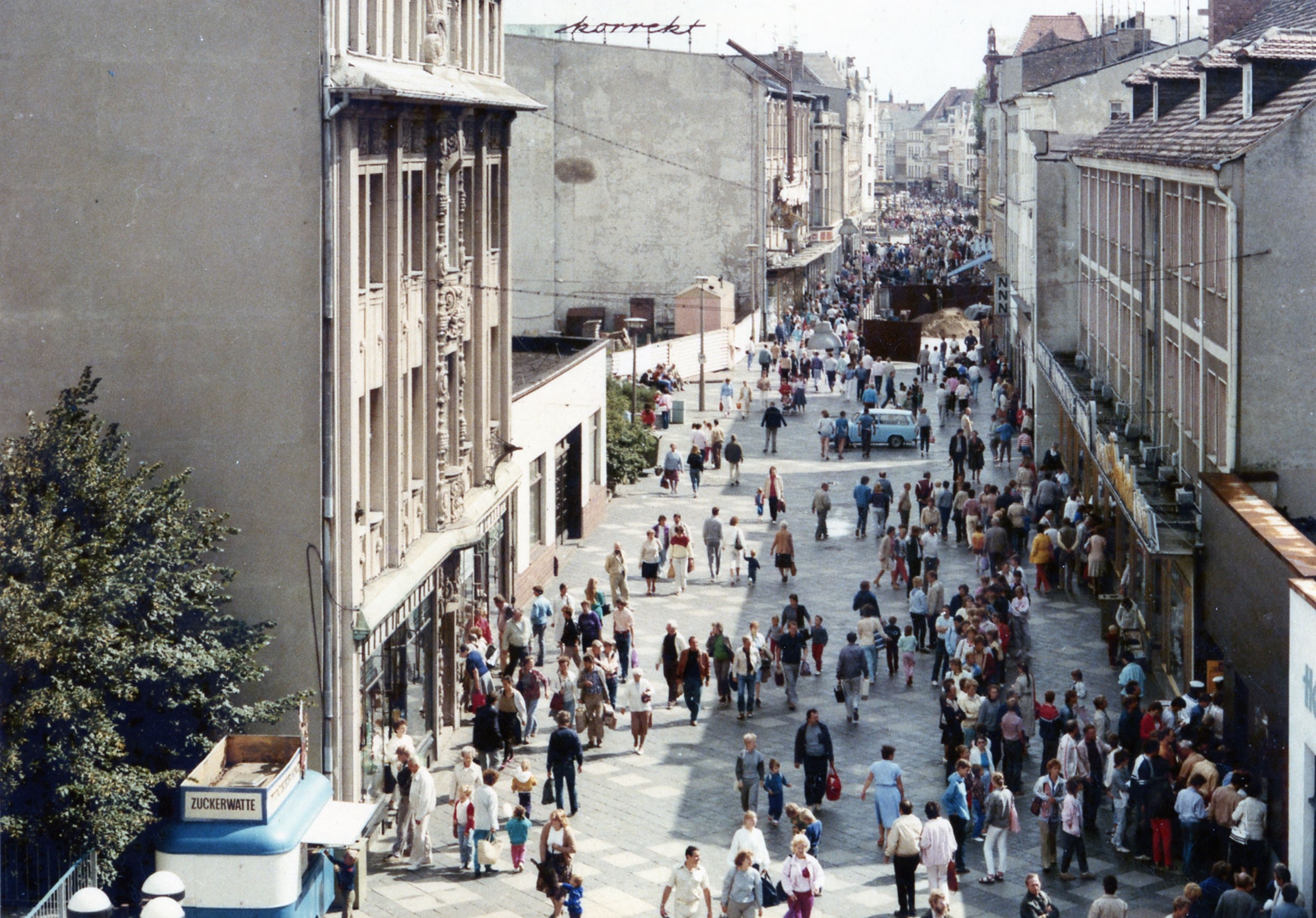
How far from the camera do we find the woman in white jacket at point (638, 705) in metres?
22.9

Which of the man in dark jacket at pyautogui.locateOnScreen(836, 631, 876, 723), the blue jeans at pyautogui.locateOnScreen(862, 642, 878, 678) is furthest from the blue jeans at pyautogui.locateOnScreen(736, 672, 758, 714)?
the blue jeans at pyautogui.locateOnScreen(862, 642, 878, 678)

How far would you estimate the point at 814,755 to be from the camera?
2064cm

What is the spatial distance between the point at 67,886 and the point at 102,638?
2.00 metres

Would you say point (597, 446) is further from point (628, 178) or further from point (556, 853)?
point (628, 178)

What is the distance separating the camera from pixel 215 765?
17250 mm

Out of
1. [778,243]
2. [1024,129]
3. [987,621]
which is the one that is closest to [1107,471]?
[987,621]

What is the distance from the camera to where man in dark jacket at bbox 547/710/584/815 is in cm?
2033

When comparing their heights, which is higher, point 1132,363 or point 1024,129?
point 1024,129

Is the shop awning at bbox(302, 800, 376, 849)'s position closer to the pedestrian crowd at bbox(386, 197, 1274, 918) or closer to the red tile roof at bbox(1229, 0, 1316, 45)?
the pedestrian crowd at bbox(386, 197, 1274, 918)

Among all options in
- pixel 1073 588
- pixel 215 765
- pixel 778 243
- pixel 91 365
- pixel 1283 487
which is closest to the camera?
pixel 215 765

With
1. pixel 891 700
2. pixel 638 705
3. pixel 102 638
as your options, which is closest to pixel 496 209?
pixel 638 705

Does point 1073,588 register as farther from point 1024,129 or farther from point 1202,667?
point 1024,129

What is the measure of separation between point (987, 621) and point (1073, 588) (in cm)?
705

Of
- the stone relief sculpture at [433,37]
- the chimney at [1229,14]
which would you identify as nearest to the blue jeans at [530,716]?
the stone relief sculpture at [433,37]
